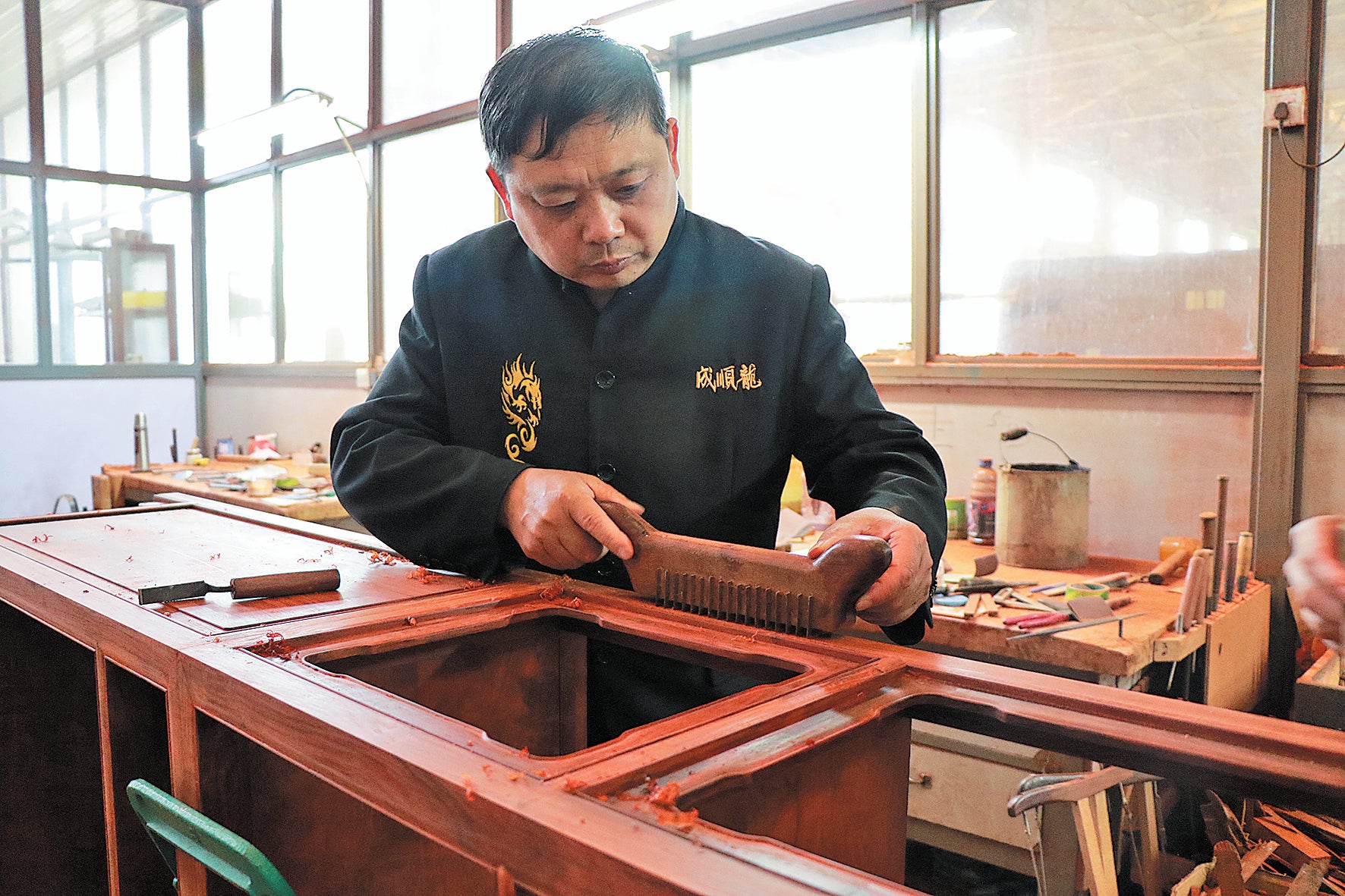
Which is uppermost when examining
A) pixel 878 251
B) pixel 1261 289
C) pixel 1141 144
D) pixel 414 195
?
pixel 414 195

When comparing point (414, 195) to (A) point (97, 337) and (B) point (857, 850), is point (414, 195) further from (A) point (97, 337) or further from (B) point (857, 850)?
(B) point (857, 850)

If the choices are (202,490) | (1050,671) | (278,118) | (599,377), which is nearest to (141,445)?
(202,490)

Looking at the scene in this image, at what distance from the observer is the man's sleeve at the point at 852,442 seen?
114cm

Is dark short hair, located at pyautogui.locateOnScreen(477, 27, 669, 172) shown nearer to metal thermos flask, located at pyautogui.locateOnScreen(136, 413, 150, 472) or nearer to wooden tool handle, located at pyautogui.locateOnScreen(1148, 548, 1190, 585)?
wooden tool handle, located at pyautogui.locateOnScreen(1148, 548, 1190, 585)

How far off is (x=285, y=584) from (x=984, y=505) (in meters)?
2.06

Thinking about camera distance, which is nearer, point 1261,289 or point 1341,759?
point 1341,759

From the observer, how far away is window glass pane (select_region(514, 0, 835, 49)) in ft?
9.09

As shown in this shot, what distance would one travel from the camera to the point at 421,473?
1.25 metres

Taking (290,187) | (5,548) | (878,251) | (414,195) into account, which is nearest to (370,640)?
Result: (5,548)

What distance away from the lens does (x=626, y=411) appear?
1321 mm

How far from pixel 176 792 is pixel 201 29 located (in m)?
6.90

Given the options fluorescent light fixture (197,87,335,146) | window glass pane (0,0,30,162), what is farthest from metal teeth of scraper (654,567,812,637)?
window glass pane (0,0,30,162)

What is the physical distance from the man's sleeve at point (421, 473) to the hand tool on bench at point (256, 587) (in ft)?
0.44

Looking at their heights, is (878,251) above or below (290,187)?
below
